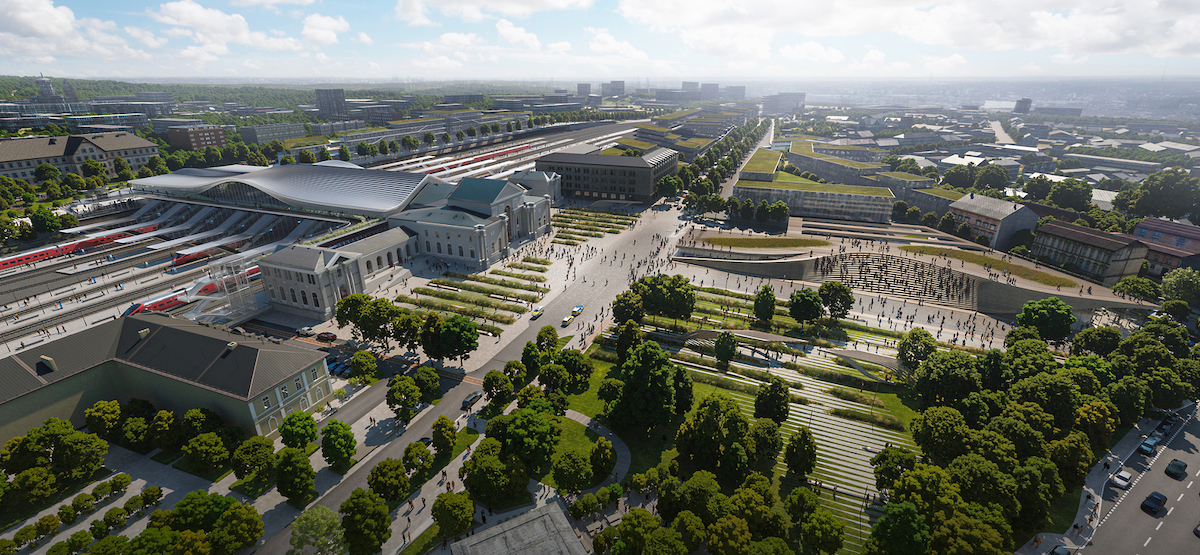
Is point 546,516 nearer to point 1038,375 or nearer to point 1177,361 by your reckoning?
point 1038,375

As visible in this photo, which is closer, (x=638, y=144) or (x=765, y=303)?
(x=765, y=303)

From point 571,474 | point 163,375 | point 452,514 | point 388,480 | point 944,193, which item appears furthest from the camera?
point 944,193

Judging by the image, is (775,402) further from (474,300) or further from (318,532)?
(474,300)

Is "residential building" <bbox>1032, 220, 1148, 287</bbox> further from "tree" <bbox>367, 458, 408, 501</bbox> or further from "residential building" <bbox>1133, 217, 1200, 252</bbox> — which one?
"tree" <bbox>367, 458, 408, 501</bbox>

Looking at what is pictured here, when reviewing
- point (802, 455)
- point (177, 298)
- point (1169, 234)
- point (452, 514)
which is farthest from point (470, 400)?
point (1169, 234)

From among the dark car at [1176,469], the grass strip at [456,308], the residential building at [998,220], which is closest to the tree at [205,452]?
the grass strip at [456,308]

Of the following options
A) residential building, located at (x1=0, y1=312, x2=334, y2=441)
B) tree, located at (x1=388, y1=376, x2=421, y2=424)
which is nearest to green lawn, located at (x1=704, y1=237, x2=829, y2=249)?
tree, located at (x1=388, y1=376, x2=421, y2=424)

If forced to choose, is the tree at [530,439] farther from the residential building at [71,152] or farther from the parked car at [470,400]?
the residential building at [71,152]

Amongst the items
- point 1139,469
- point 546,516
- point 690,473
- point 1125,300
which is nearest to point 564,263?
point 690,473
